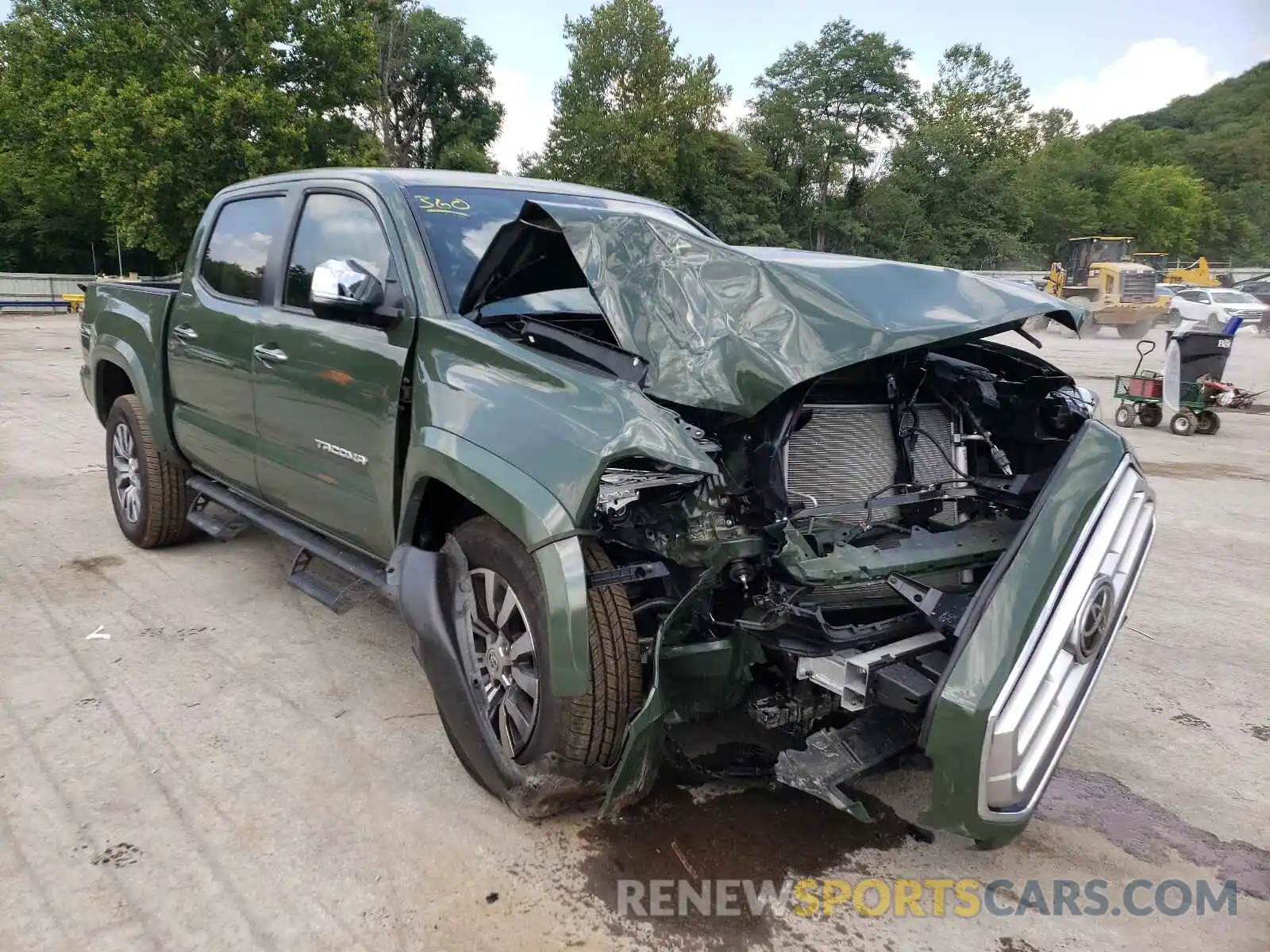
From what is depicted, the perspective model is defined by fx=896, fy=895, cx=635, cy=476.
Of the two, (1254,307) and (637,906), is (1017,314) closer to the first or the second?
(637,906)

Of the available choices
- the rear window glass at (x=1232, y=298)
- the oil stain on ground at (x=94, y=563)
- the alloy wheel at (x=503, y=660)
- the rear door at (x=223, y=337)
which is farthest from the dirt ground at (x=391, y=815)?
the rear window glass at (x=1232, y=298)

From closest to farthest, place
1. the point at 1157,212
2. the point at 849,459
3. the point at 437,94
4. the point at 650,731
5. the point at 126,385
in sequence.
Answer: the point at 650,731 < the point at 849,459 < the point at 126,385 < the point at 437,94 < the point at 1157,212

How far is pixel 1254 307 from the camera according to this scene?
27.0 meters

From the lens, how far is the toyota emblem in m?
2.34

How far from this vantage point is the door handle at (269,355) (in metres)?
3.64

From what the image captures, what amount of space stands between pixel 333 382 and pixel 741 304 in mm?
1587

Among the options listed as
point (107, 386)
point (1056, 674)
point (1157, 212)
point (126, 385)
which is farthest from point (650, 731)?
point (1157, 212)

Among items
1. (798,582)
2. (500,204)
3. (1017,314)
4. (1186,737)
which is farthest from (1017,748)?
(500,204)

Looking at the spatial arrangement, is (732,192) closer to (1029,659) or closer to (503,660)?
(503,660)

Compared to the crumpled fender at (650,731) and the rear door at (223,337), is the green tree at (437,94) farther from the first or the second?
the crumpled fender at (650,731)

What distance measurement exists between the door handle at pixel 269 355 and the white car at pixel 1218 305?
27.8 meters

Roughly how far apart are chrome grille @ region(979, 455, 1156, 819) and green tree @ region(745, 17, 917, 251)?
44.2m

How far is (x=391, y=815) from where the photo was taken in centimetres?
279

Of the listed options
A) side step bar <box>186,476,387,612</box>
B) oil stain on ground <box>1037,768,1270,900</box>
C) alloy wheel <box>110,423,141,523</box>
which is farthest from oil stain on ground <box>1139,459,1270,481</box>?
alloy wheel <box>110,423,141,523</box>
